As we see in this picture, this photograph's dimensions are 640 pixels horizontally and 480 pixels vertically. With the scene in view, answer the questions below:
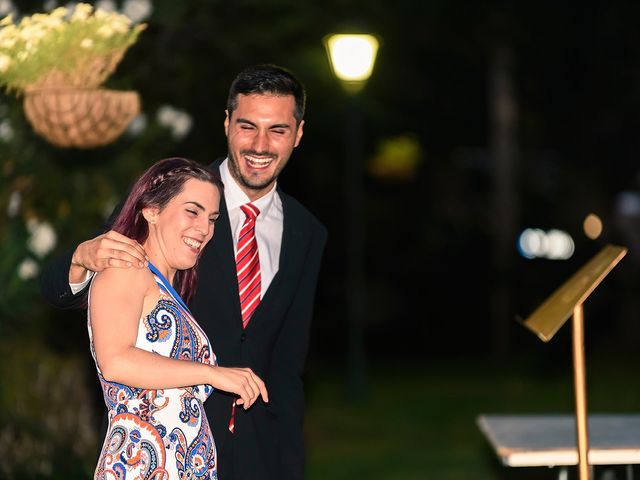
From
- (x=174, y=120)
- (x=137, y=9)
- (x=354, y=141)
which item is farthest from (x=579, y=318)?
(x=354, y=141)

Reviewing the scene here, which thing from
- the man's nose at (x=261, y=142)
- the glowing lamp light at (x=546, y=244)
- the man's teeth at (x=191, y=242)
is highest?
the glowing lamp light at (x=546, y=244)

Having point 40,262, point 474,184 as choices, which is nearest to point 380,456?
point 40,262

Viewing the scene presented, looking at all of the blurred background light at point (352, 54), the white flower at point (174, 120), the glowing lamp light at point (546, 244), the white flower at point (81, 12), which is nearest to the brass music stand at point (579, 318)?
the white flower at point (81, 12)

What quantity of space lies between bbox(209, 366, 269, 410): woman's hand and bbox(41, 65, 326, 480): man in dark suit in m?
0.75

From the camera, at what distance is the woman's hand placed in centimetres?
383

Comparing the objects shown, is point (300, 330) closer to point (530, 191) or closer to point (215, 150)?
point (215, 150)

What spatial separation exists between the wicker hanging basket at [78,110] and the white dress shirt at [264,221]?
4.66 feet

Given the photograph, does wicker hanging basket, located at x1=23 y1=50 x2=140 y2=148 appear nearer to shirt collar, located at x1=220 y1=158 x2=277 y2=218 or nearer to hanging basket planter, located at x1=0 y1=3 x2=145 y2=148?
hanging basket planter, located at x1=0 y1=3 x2=145 y2=148

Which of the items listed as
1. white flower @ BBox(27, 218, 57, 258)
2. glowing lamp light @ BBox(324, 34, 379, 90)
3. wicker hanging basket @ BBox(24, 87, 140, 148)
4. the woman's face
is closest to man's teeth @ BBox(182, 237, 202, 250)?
the woman's face

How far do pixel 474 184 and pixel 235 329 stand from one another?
31846mm

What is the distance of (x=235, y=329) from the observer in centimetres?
465

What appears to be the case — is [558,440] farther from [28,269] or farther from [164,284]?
[28,269]

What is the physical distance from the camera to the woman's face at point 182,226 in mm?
4035

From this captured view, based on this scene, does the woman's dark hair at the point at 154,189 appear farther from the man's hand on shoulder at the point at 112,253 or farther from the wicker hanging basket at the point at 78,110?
the wicker hanging basket at the point at 78,110
